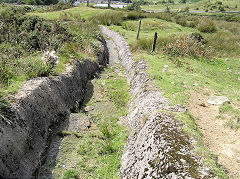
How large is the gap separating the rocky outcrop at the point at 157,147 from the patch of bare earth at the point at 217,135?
0.78 metres

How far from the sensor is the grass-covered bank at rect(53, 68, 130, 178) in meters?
5.76

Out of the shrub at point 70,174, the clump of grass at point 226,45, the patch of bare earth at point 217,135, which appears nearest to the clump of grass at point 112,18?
the clump of grass at point 226,45

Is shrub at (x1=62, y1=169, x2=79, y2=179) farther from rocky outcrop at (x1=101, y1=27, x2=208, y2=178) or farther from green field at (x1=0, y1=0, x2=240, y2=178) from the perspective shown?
rocky outcrop at (x1=101, y1=27, x2=208, y2=178)

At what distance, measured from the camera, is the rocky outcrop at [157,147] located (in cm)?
424

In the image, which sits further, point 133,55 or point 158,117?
point 133,55

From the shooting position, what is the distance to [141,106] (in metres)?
7.80

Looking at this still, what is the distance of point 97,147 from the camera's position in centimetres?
674

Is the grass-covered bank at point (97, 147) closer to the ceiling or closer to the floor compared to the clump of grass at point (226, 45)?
closer to the floor

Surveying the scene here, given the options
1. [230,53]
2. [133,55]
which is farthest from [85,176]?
[230,53]

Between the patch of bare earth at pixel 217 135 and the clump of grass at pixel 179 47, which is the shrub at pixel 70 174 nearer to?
the patch of bare earth at pixel 217 135

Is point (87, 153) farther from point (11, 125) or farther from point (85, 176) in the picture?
point (11, 125)

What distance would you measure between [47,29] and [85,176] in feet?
37.9

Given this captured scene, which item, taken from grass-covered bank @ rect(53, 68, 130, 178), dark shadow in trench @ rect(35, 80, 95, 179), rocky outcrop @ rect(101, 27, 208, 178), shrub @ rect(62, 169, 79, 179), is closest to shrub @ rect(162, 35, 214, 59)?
grass-covered bank @ rect(53, 68, 130, 178)

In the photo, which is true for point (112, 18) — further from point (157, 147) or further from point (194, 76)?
point (157, 147)
